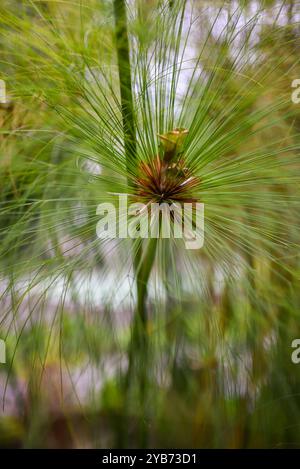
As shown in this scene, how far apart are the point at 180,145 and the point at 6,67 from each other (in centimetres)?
37

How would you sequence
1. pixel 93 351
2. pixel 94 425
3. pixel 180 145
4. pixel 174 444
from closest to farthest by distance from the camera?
A: 1. pixel 180 145
2. pixel 93 351
3. pixel 94 425
4. pixel 174 444
